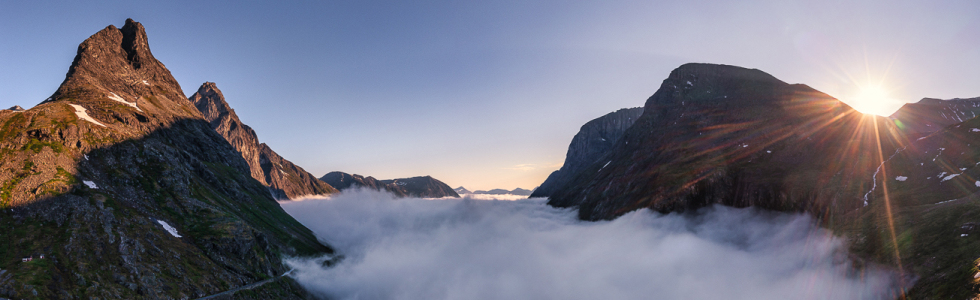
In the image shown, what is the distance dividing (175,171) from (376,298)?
12199 centimetres

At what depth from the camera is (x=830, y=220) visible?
118688mm

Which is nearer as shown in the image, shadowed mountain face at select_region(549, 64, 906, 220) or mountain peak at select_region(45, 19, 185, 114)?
mountain peak at select_region(45, 19, 185, 114)

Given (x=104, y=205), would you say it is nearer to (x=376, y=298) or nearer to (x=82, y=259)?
(x=82, y=259)

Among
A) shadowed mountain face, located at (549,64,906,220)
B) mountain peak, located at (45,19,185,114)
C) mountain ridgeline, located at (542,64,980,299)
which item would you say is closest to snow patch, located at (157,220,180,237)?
mountain peak, located at (45,19,185,114)

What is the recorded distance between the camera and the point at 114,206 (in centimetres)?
7438

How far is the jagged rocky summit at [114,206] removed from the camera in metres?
58.5

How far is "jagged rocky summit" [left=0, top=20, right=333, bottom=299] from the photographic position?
58.5m

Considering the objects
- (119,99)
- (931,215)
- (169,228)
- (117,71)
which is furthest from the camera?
(117,71)

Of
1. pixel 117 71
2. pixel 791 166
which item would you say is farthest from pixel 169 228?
pixel 791 166

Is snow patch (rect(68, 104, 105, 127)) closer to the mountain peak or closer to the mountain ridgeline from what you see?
the mountain peak

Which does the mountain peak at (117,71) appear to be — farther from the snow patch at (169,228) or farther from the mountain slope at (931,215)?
the mountain slope at (931,215)

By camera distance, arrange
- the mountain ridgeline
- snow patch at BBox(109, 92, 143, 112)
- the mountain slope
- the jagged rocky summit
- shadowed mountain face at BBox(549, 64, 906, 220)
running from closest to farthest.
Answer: the mountain slope, the jagged rocky summit, the mountain ridgeline, snow patch at BBox(109, 92, 143, 112), shadowed mountain face at BBox(549, 64, 906, 220)

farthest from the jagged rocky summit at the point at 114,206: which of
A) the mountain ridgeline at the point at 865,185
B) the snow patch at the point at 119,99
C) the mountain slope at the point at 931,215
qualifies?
the mountain ridgeline at the point at 865,185

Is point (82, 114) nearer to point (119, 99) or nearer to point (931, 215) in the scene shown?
point (119, 99)
